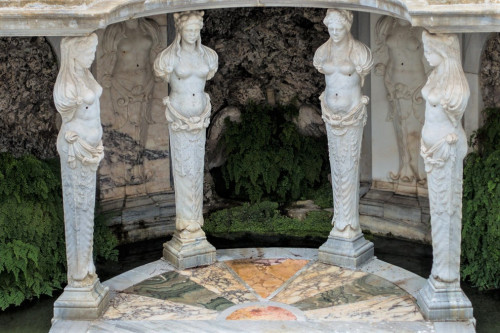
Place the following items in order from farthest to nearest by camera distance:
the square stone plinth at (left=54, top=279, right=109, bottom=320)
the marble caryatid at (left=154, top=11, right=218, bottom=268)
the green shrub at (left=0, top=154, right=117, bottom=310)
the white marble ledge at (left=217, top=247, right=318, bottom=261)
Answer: the white marble ledge at (left=217, top=247, right=318, bottom=261) → the green shrub at (left=0, top=154, right=117, bottom=310) → the marble caryatid at (left=154, top=11, right=218, bottom=268) → the square stone plinth at (left=54, top=279, right=109, bottom=320)

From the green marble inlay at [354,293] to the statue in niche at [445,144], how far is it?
0.95 m

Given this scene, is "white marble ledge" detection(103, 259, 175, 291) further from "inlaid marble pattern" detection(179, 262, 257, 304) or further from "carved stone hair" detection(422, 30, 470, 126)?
"carved stone hair" detection(422, 30, 470, 126)

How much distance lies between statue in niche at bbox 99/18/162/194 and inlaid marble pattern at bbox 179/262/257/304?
257 centimetres

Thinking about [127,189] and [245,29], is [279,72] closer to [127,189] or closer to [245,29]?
[245,29]

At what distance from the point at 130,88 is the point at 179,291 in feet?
11.6

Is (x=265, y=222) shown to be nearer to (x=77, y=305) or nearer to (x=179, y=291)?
(x=179, y=291)

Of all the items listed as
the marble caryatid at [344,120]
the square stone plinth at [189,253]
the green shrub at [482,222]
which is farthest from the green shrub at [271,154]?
the green shrub at [482,222]

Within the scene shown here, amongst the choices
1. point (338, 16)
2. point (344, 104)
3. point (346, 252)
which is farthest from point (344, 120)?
point (346, 252)

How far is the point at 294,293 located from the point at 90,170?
2.87 meters

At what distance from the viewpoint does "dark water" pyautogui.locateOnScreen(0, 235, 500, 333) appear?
12.4 meters

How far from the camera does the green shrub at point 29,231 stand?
12859 millimetres

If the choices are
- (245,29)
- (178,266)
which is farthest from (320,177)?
(178,266)

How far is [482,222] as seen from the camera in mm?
13195

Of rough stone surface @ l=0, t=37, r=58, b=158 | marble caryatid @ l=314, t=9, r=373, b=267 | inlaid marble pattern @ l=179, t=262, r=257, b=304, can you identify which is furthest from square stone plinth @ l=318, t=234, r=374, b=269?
rough stone surface @ l=0, t=37, r=58, b=158
